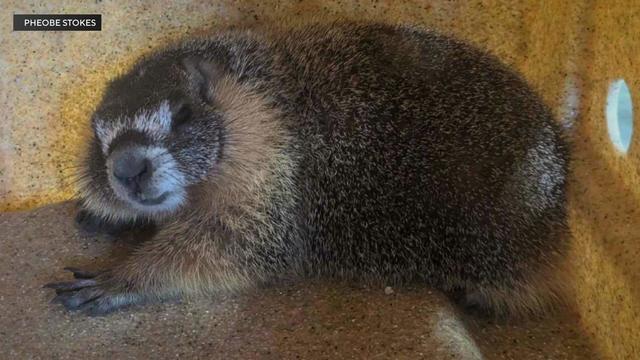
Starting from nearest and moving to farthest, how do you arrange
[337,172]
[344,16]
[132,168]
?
[132,168] < [337,172] < [344,16]

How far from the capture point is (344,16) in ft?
7.80

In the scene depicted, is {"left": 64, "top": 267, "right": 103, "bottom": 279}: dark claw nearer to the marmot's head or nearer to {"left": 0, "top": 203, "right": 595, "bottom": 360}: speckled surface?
{"left": 0, "top": 203, "right": 595, "bottom": 360}: speckled surface

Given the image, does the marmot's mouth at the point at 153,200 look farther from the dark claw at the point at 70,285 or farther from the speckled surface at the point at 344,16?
the speckled surface at the point at 344,16

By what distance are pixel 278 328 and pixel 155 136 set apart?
63 cm

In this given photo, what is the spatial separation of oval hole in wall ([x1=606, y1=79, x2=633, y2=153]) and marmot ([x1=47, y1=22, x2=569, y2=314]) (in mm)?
150

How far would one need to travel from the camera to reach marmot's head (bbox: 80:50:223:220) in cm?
183

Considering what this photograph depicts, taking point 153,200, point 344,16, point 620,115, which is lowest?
point 153,200

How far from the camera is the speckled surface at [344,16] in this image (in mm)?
1910

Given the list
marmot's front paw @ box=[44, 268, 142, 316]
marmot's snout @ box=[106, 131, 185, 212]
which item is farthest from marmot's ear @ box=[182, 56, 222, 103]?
marmot's front paw @ box=[44, 268, 142, 316]

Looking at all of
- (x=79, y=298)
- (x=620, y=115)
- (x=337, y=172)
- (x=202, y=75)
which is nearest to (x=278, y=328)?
(x=337, y=172)

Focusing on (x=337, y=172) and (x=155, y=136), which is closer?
(x=155, y=136)

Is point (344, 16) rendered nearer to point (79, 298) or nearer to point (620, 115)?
point (620, 115)

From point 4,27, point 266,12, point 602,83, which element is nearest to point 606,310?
point 602,83

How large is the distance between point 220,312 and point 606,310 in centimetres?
107
